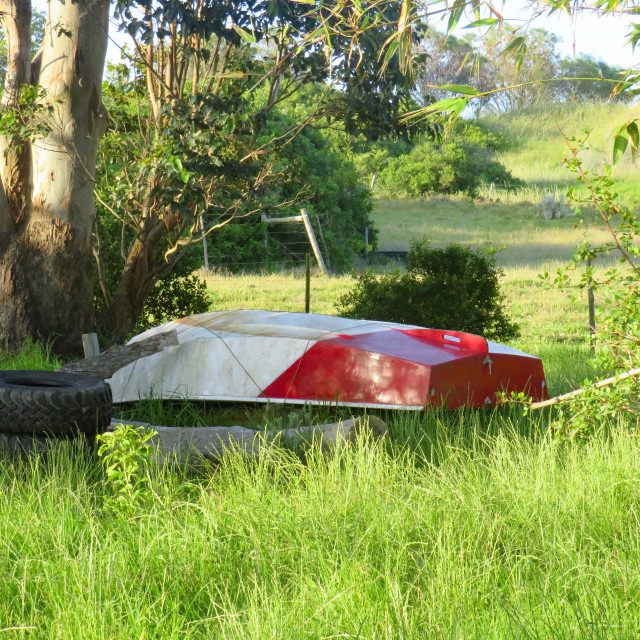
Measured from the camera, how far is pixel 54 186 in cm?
886

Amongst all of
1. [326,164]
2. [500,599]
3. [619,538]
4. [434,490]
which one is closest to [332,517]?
[434,490]

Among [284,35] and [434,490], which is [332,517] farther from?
[284,35]

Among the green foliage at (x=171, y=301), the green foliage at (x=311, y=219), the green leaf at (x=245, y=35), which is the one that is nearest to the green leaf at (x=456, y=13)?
the green leaf at (x=245, y=35)

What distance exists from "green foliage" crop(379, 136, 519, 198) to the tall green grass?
1495 inches

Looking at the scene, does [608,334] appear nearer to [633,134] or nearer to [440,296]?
[633,134]

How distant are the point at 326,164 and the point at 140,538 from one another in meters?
24.6

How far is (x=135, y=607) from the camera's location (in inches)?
112

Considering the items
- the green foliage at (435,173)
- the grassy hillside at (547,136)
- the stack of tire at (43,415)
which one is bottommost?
the stack of tire at (43,415)

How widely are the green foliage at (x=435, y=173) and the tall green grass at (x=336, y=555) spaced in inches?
1495

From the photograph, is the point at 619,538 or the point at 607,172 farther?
the point at 607,172

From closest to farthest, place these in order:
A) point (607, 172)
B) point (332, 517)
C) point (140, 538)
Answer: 1. point (140, 538)
2. point (332, 517)
3. point (607, 172)

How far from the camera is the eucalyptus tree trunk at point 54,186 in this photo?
878 centimetres

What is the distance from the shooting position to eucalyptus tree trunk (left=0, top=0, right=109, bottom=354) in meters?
8.78

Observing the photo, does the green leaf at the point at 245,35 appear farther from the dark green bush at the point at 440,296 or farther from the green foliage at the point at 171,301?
the green foliage at the point at 171,301
